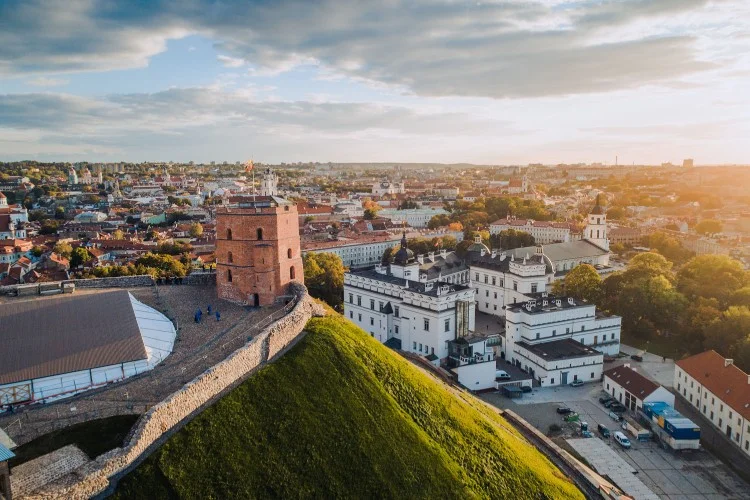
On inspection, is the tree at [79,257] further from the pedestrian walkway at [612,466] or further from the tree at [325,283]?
the pedestrian walkway at [612,466]

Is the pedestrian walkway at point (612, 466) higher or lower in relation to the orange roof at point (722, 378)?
lower

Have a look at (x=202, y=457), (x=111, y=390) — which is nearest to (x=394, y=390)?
(x=202, y=457)

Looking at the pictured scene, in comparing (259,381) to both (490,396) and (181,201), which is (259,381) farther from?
(181,201)

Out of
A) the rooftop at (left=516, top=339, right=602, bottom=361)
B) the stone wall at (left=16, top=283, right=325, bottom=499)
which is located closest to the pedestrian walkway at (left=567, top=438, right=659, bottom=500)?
the rooftop at (left=516, top=339, right=602, bottom=361)

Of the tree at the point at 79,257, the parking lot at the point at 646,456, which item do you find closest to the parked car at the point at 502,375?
the parking lot at the point at 646,456

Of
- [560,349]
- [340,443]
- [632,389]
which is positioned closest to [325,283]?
[560,349]

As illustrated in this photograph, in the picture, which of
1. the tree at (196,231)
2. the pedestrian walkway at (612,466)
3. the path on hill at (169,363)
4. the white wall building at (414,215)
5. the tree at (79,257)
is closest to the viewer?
the path on hill at (169,363)
